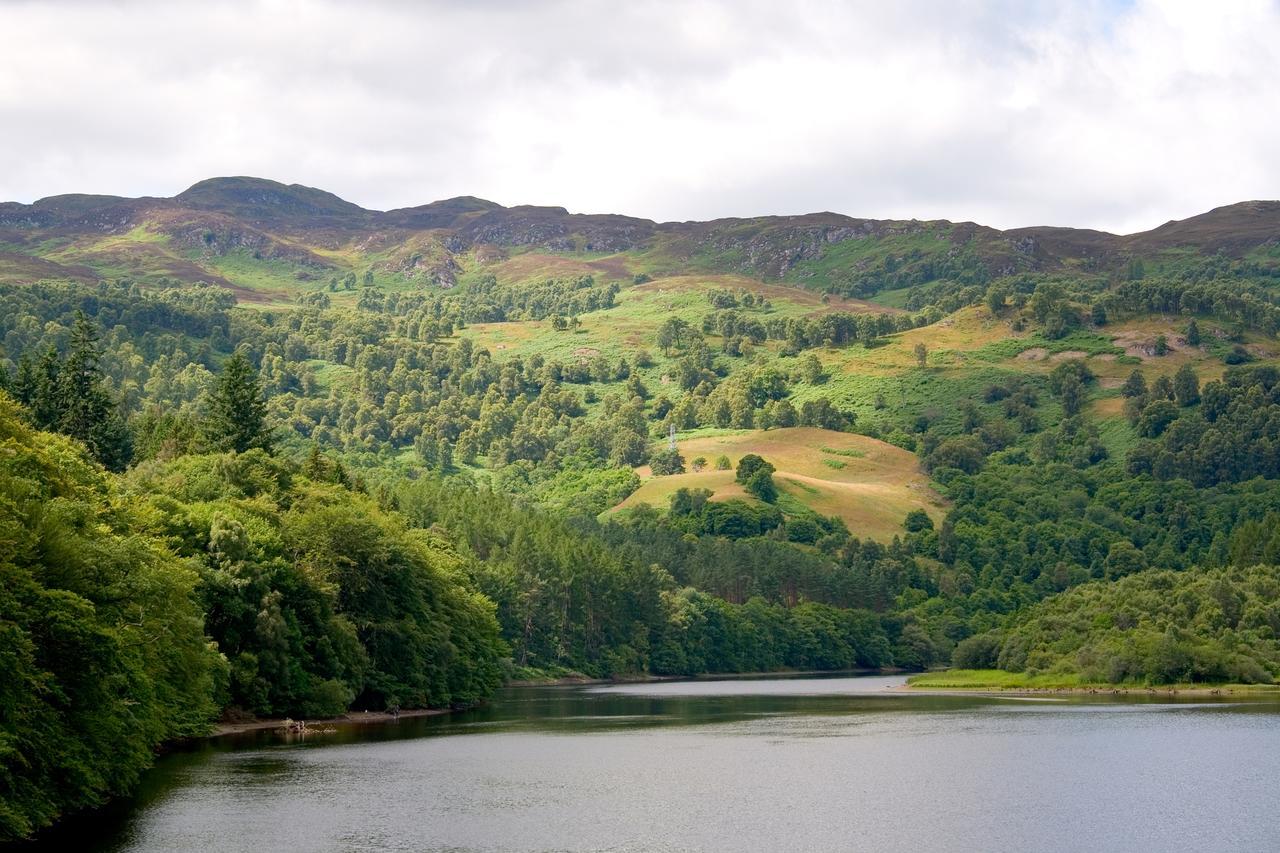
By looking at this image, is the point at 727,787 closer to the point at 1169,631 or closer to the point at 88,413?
the point at 88,413

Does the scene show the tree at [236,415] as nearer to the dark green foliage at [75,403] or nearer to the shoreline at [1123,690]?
the dark green foliage at [75,403]

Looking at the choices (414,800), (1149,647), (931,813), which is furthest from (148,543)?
(1149,647)

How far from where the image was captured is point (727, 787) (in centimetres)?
8512

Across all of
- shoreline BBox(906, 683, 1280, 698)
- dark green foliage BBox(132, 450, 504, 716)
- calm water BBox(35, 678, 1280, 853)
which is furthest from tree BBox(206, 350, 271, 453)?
shoreline BBox(906, 683, 1280, 698)

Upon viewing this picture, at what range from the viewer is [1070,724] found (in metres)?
A: 123

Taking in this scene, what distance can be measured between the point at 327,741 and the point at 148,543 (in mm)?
27311

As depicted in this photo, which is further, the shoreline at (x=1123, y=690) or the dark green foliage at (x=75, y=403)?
the shoreline at (x=1123, y=690)

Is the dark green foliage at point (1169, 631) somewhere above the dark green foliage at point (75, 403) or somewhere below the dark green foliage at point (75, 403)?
below

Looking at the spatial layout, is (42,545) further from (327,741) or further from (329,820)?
(327,741)

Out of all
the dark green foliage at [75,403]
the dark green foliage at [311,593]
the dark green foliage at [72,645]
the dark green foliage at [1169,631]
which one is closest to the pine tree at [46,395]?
the dark green foliage at [75,403]

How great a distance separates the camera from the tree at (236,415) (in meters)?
159

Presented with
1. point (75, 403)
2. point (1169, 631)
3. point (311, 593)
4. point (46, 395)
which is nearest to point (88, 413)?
point (75, 403)

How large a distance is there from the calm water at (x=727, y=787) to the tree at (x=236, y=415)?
44.3 meters

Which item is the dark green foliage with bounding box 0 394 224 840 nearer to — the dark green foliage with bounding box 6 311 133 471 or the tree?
the dark green foliage with bounding box 6 311 133 471
